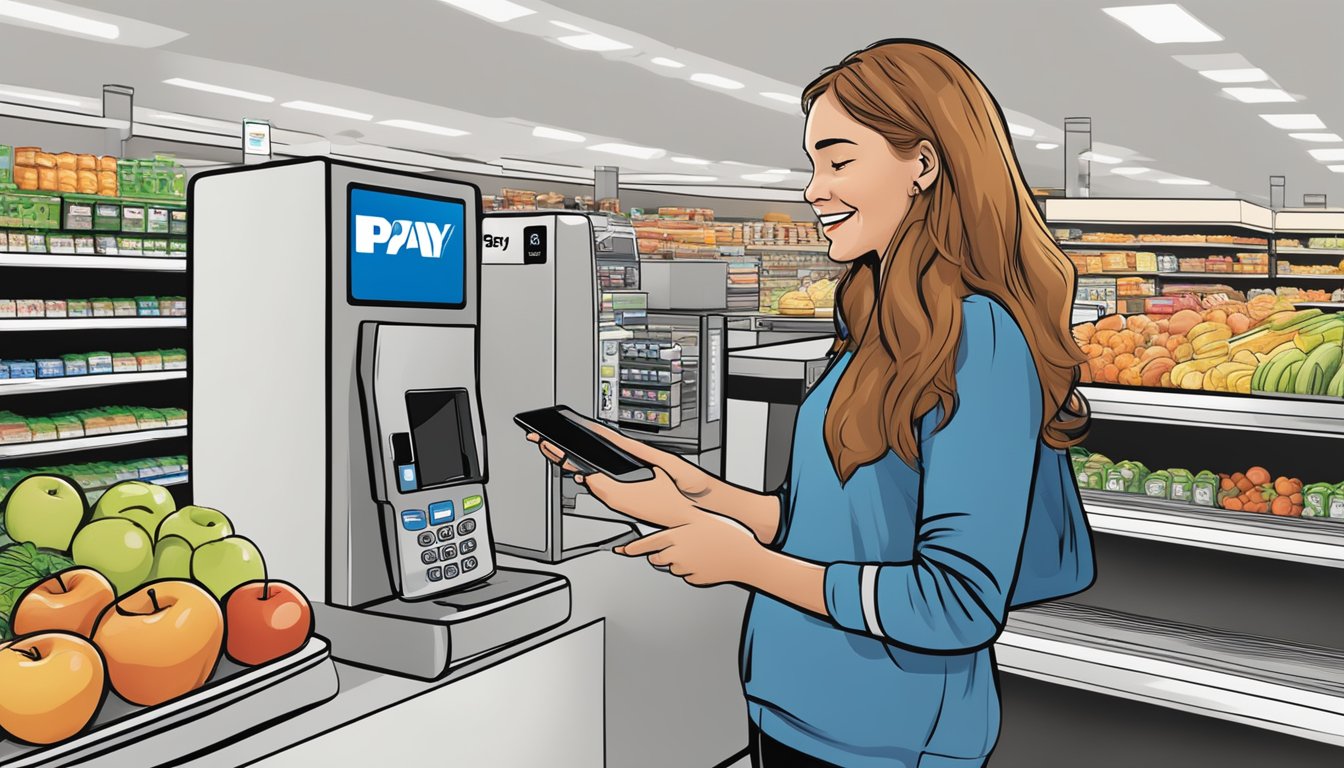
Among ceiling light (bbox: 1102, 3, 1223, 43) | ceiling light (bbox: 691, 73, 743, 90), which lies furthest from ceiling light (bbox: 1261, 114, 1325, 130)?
ceiling light (bbox: 691, 73, 743, 90)

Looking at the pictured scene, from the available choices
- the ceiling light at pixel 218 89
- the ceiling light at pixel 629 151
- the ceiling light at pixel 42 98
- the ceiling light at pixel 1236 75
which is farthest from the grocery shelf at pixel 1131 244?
the ceiling light at pixel 42 98

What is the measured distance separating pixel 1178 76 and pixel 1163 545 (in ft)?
28.0

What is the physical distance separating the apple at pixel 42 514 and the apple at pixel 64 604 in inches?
9.5

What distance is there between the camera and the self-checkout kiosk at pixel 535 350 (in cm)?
198

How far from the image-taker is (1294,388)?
8.68 feet

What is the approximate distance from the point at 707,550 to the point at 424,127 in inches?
498

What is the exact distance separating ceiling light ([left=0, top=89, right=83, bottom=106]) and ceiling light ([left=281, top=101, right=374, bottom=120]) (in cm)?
229

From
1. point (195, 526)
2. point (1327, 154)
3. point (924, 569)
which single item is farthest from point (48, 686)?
point (1327, 154)

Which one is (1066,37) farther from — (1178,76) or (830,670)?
(830,670)

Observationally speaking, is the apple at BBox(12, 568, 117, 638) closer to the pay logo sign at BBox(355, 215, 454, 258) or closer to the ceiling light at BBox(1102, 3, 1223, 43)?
the pay logo sign at BBox(355, 215, 454, 258)

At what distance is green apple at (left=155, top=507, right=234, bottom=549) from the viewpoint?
1.32 m

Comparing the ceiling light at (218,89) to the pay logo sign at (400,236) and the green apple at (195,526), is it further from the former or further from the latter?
the green apple at (195,526)

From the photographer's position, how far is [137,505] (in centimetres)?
142

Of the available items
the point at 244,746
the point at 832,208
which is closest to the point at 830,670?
the point at 832,208
